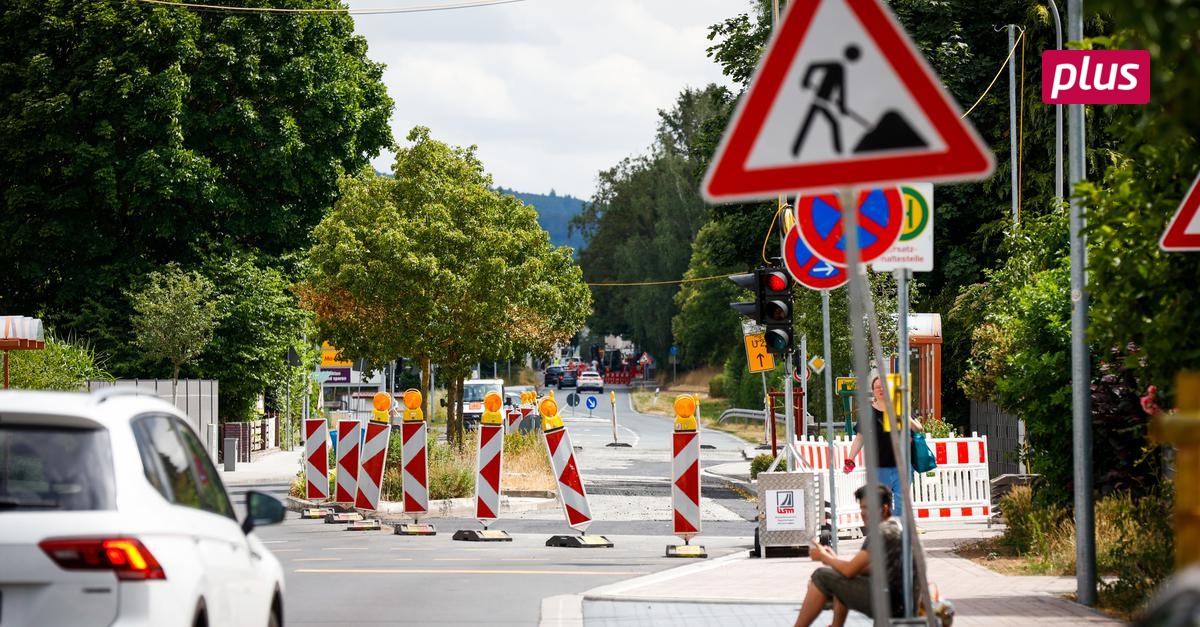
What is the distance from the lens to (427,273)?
3384cm

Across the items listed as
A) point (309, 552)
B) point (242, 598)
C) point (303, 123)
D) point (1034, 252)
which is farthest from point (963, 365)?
point (242, 598)

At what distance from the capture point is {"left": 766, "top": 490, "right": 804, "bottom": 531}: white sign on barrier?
1711 centimetres

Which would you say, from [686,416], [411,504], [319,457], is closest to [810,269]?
[686,416]

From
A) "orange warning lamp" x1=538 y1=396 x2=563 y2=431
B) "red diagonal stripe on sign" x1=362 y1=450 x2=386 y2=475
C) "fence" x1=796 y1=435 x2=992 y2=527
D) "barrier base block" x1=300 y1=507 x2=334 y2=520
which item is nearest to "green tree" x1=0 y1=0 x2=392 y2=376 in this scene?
"barrier base block" x1=300 y1=507 x2=334 y2=520

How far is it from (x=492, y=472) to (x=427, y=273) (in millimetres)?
13670

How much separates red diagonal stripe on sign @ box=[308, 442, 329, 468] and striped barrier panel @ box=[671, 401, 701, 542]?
9002 millimetres

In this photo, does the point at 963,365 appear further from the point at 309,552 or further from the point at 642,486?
the point at 309,552

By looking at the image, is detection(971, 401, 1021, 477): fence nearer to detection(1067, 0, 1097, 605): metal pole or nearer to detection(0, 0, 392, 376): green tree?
detection(1067, 0, 1097, 605): metal pole

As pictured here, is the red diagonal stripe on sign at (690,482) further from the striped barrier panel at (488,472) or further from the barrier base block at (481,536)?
the striped barrier panel at (488,472)

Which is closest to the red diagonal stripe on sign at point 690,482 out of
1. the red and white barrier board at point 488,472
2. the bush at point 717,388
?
the red and white barrier board at point 488,472

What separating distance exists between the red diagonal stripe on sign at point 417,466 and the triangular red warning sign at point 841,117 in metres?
17.0

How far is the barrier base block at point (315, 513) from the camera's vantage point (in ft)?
80.4

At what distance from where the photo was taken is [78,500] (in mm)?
6152

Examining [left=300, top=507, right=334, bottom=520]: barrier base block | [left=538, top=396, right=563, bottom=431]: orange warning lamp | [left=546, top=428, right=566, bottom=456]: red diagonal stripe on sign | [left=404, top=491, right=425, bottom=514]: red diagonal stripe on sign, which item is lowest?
[left=300, top=507, right=334, bottom=520]: barrier base block
